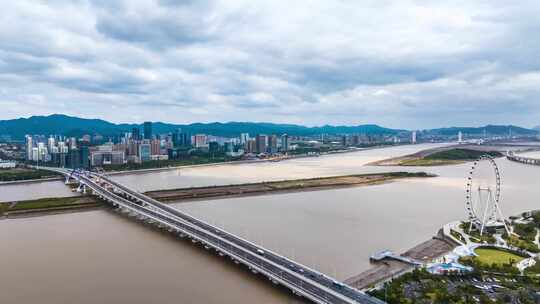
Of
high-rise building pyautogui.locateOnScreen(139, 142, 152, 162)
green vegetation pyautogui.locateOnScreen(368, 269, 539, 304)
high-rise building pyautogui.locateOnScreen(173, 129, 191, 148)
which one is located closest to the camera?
green vegetation pyautogui.locateOnScreen(368, 269, 539, 304)

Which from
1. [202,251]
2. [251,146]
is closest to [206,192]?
[202,251]

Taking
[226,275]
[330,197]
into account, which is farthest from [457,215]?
[226,275]

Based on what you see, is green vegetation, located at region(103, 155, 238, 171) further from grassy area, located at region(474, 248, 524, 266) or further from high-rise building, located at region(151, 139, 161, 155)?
grassy area, located at region(474, 248, 524, 266)

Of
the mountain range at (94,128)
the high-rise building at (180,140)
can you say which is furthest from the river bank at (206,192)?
the mountain range at (94,128)

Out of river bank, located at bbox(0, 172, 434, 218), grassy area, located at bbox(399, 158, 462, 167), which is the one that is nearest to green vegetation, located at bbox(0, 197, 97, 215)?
river bank, located at bbox(0, 172, 434, 218)

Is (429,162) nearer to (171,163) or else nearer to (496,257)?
(171,163)

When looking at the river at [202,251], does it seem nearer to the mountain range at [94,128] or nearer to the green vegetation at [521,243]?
the green vegetation at [521,243]
